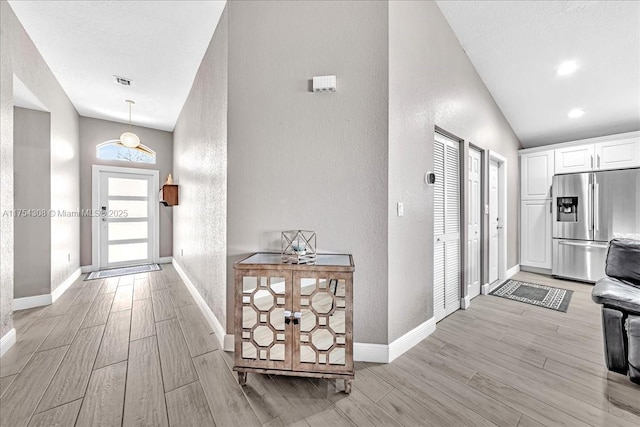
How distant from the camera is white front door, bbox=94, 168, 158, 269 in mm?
4578

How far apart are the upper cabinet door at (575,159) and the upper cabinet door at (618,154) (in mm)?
65

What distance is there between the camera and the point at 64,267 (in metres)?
3.55

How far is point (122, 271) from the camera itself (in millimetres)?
4453

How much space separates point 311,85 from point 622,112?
15.2 feet

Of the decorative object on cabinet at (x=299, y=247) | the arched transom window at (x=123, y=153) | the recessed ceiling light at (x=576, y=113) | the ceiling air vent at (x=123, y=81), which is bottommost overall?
the decorative object on cabinet at (x=299, y=247)

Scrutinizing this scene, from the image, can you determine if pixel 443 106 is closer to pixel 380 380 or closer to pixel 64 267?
pixel 380 380

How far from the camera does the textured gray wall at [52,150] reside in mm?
2055

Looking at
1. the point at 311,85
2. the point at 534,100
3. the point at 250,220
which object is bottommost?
the point at 250,220

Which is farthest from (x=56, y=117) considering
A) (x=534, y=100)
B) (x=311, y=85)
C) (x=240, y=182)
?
(x=534, y=100)

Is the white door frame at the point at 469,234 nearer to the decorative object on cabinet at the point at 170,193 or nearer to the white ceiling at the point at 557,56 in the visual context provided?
the white ceiling at the point at 557,56

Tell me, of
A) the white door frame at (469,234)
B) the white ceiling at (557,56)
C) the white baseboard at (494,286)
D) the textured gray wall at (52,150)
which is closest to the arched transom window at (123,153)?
the textured gray wall at (52,150)

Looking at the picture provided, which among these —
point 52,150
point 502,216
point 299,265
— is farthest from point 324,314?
point 52,150

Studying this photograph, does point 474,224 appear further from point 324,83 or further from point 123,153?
point 123,153

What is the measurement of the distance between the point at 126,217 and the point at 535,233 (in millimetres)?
7590
